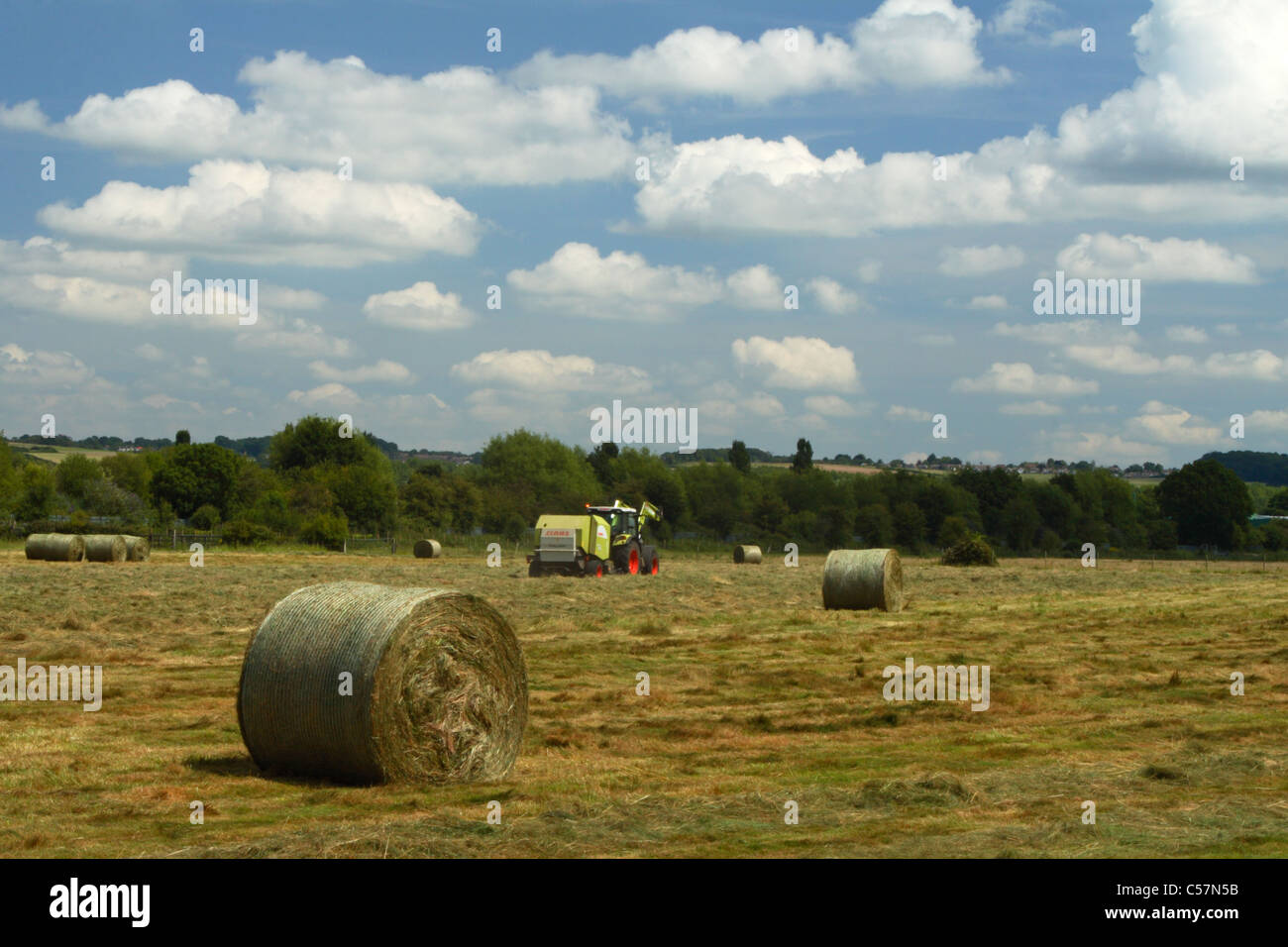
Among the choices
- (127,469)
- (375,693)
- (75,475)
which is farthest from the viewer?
(127,469)

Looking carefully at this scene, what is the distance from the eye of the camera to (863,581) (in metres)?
29.8

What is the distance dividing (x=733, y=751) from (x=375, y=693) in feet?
12.1

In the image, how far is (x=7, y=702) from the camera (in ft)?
47.8

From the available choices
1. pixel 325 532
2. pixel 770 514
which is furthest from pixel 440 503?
pixel 770 514

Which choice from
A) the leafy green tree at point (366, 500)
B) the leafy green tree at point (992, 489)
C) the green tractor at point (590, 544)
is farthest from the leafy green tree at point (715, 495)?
the green tractor at point (590, 544)

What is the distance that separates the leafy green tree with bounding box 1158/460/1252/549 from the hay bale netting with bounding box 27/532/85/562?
85.2 m

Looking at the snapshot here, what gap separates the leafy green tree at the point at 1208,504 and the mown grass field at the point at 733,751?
81894mm

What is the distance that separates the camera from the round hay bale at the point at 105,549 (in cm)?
4881

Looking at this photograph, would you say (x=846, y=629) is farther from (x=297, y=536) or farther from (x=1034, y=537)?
(x=1034, y=537)

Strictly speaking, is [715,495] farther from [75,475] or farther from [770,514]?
[75,475]
